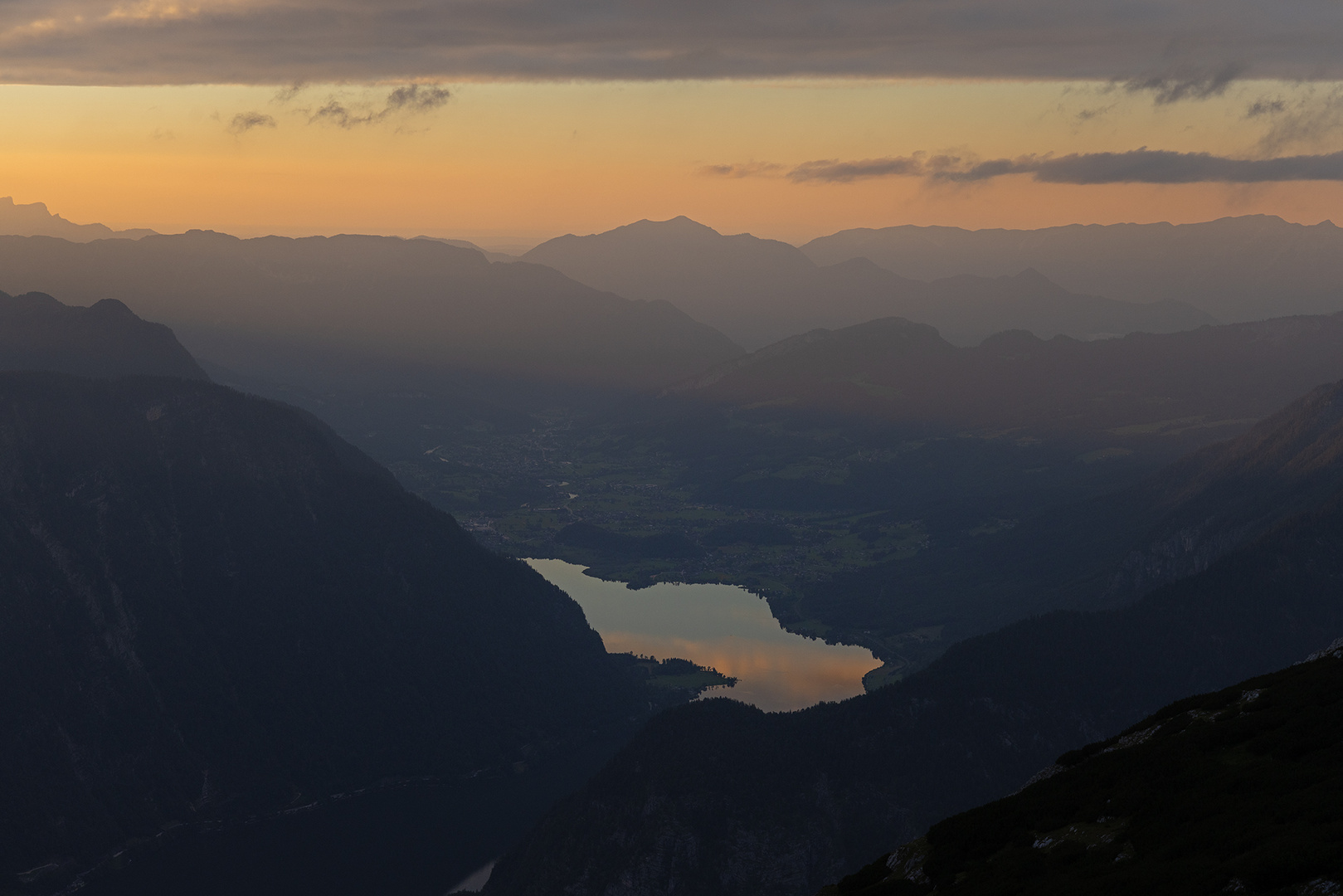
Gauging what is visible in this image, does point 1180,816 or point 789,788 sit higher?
point 789,788

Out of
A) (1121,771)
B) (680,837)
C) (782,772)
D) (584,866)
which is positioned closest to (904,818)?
(782,772)

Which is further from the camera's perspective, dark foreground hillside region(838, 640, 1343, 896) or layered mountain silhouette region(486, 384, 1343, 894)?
layered mountain silhouette region(486, 384, 1343, 894)

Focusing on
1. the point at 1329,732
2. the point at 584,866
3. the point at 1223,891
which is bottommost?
the point at 1223,891

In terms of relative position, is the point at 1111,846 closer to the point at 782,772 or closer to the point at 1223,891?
the point at 1223,891

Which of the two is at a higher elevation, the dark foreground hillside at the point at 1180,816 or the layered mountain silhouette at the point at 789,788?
the layered mountain silhouette at the point at 789,788

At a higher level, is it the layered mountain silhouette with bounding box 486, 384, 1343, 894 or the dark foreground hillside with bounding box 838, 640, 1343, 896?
the layered mountain silhouette with bounding box 486, 384, 1343, 894

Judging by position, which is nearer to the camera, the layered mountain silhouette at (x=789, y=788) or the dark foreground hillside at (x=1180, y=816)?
the dark foreground hillside at (x=1180, y=816)

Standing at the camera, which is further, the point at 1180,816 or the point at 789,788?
the point at 789,788

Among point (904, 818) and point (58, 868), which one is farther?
point (58, 868)
